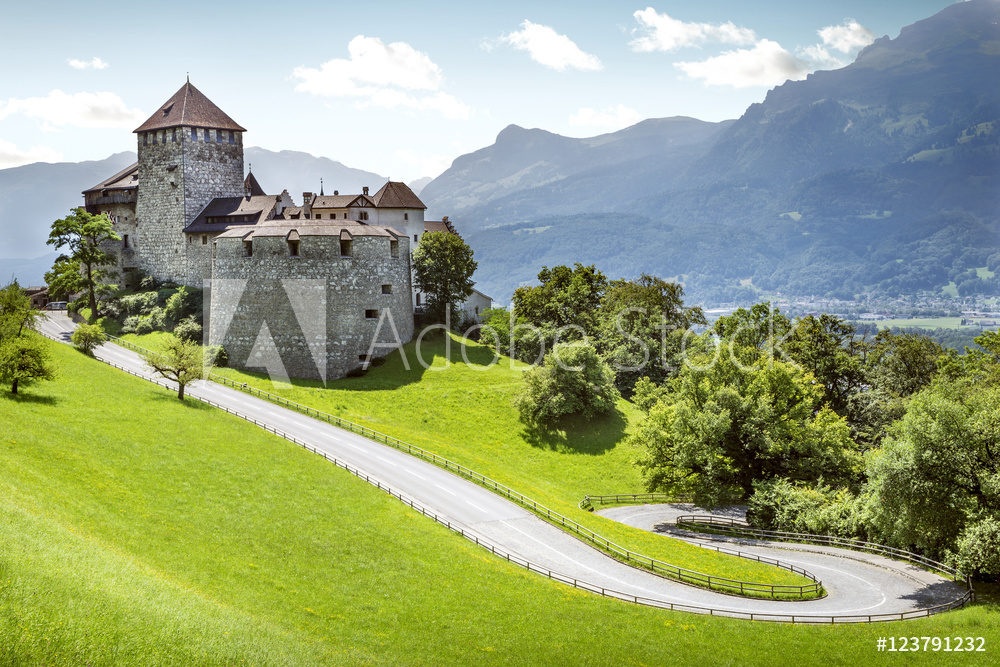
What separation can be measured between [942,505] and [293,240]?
187 feet

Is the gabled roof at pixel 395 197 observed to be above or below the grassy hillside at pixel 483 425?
above

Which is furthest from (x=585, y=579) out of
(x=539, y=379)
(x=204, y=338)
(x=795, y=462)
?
(x=204, y=338)

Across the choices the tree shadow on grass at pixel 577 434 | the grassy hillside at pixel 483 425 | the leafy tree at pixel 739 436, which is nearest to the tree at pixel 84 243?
the grassy hillside at pixel 483 425

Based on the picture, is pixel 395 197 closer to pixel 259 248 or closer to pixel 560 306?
pixel 259 248

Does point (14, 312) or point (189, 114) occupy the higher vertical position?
point (189, 114)

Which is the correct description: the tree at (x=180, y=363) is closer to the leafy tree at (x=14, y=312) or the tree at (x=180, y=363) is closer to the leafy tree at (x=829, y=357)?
the leafy tree at (x=14, y=312)

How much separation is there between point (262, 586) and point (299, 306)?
45.6 m

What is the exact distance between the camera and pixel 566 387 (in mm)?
64750

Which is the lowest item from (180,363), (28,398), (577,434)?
(577,434)

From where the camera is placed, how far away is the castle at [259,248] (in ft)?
232

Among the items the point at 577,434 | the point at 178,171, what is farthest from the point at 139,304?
the point at 577,434

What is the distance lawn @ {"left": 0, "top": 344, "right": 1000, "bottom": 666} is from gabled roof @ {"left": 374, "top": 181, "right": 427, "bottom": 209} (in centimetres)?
5110

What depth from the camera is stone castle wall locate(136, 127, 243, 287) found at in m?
84.9

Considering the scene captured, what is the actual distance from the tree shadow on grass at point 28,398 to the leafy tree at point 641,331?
165 ft
